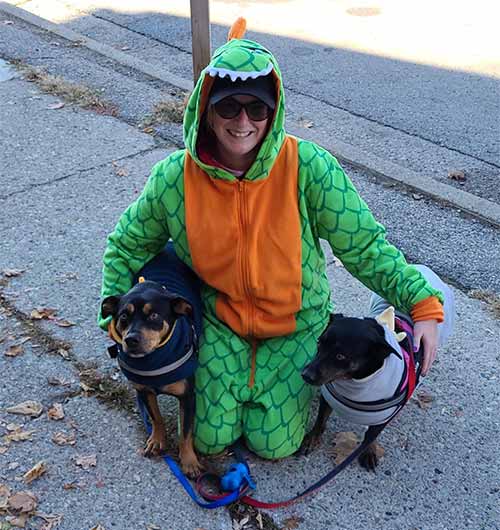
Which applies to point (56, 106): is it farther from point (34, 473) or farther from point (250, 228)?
point (34, 473)

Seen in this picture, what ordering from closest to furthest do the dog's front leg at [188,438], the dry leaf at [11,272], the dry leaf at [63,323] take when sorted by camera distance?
the dog's front leg at [188,438]
the dry leaf at [63,323]
the dry leaf at [11,272]

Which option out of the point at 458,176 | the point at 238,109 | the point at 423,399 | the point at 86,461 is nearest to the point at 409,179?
the point at 458,176

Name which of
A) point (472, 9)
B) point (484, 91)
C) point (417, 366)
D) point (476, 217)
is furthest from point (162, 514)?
point (472, 9)

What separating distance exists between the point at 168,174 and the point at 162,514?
120cm

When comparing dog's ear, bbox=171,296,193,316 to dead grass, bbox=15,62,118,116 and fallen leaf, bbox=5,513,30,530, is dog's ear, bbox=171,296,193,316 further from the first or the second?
dead grass, bbox=15,62,118,116

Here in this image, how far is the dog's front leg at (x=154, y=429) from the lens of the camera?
8.89 feet

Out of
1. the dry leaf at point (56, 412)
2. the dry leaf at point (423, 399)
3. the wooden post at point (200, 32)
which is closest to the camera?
the dry leaf at point (56, 412)

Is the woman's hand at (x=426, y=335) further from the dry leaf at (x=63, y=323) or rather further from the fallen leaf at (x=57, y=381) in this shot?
the dry leaf at (x=63, y=323)

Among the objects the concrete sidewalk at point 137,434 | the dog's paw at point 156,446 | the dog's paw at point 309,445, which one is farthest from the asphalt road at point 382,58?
the dog's paw at point 156,446

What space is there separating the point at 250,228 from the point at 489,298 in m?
1.56

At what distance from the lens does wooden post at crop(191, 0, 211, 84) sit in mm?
4882

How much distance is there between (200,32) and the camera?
16.3 feet

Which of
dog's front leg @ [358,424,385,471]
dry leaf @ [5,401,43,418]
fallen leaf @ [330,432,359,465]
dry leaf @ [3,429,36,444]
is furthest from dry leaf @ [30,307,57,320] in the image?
dog's front leg @ [358,424,385,471]

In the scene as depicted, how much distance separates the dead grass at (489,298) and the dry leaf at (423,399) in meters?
0.70
